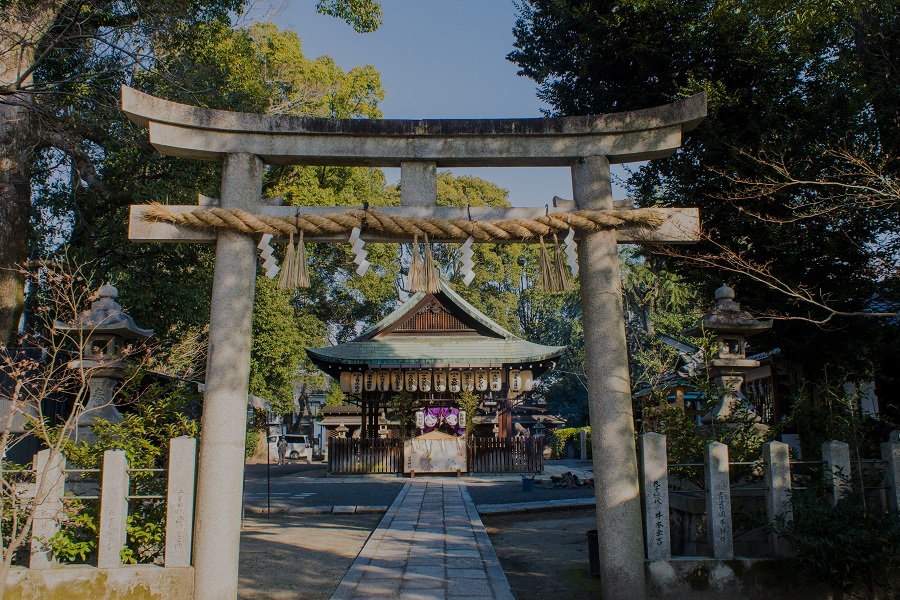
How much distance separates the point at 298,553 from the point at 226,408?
3620mm

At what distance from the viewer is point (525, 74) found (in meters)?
13.1

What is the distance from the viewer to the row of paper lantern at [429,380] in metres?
20.2

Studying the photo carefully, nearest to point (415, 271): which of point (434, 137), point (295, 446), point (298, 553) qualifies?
point (434, 137)

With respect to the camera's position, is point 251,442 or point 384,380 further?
point 251,442

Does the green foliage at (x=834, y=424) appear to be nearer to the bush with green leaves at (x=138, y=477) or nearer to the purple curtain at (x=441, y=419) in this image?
the bush with green leaves at (x=138, y=477)

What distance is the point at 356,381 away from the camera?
20516 millimetres

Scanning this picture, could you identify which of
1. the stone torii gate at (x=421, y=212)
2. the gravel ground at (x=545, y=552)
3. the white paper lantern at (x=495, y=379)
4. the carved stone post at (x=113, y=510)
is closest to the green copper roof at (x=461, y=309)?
the white paper lantern at (x=495, y=379)

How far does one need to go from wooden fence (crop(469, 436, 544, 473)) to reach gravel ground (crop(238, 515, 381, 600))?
28.5 feet

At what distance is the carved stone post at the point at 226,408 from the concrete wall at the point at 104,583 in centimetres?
18

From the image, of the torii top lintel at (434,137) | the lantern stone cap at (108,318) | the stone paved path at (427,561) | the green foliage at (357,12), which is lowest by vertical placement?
the stone paved path at (427,561)

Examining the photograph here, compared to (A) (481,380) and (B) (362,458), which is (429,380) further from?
(B) (362,458)

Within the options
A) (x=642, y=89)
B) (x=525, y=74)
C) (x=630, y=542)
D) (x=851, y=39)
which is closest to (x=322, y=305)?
(x=525, y=74)

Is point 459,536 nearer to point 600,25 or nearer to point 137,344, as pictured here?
point 137,344

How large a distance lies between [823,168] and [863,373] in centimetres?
358
